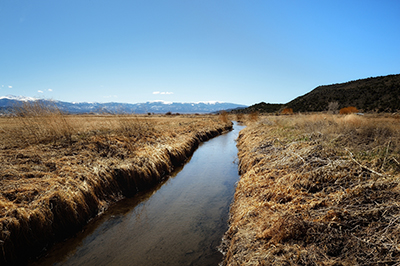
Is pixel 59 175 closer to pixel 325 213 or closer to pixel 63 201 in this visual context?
pixel 63 201

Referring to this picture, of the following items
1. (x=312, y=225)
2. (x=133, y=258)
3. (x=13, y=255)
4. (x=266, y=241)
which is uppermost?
(x=312, y=225)

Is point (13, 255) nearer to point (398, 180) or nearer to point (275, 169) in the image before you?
point (275, 169)

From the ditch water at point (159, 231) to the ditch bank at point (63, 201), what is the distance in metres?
0.37

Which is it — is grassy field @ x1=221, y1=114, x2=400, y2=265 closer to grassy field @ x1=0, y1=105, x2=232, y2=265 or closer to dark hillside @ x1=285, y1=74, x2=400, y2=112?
grassy field @ x1=0, y1=105, x2=232, y2=265

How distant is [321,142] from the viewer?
6559 mm

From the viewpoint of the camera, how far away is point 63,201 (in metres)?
5.59

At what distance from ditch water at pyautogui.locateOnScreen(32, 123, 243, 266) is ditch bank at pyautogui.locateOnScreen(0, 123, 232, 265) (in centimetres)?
37

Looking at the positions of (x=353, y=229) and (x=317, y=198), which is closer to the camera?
(x=353, y=229)

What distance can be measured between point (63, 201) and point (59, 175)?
1.44 metres

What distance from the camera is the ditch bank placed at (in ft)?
14.6

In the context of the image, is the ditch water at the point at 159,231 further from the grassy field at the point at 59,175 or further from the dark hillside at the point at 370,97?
the dark hillside at the point at 370,97

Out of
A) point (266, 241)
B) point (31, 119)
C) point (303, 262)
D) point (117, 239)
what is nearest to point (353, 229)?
point (303, 262)

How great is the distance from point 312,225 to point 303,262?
0.72 metres

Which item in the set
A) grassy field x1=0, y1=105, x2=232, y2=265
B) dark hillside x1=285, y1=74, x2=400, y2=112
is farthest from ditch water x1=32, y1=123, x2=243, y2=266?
dark hillside x1=285, y1=74, x2=400, y2=112
